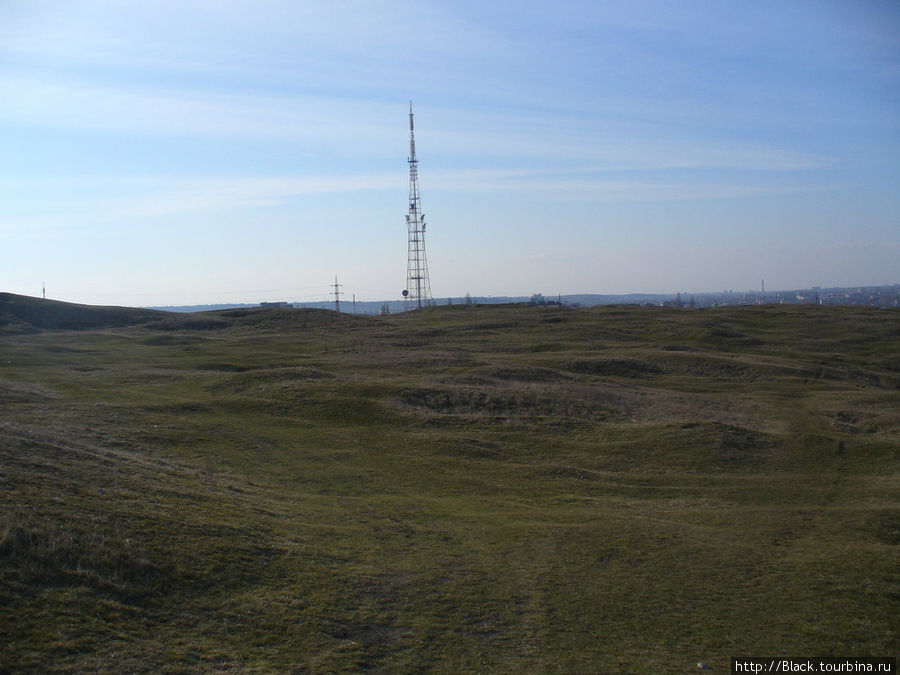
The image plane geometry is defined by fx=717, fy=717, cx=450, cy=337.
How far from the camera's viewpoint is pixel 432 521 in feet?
66.4

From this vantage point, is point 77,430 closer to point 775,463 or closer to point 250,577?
point 250,577

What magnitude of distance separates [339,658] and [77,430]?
18.7m

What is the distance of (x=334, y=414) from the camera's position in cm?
3641

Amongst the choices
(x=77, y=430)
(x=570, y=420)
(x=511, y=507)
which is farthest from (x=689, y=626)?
(x=570, y=420)

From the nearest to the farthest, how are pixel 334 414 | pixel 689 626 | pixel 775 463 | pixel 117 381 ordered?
pixel 689 626 → pixel 775 463 → pixel 334 414 → pixel 117 381

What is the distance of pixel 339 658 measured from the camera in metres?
11.2

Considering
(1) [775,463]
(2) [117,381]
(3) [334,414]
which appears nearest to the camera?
(1) [775,463]

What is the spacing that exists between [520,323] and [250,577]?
83073 mm

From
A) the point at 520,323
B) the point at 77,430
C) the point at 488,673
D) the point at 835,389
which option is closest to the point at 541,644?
the point at 488,673

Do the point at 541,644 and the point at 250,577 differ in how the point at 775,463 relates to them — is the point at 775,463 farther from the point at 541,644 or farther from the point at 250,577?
the point at 250,577

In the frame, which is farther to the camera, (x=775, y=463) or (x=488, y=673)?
(x=775, y=463)

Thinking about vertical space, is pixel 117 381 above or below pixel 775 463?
above

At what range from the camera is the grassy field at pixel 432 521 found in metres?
11.8

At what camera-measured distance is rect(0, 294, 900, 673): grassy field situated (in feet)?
38.5
